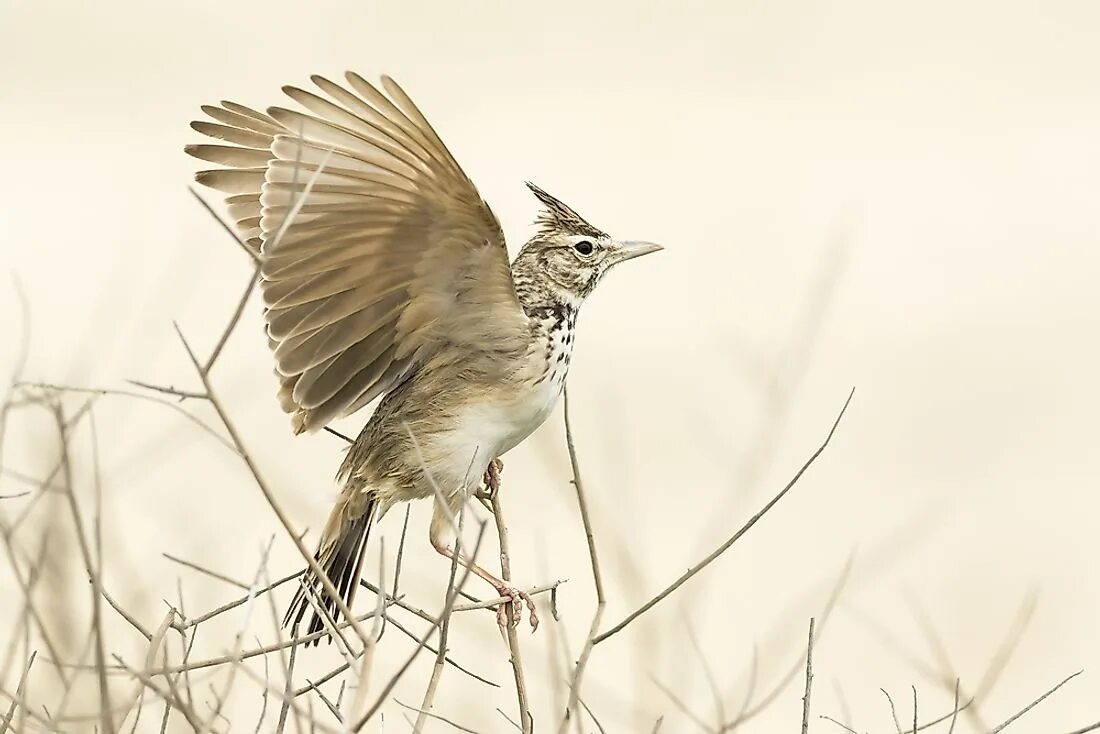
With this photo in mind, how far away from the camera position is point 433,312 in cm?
420

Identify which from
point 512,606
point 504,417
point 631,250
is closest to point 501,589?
point 512,606

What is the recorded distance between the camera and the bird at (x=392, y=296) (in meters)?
3.92

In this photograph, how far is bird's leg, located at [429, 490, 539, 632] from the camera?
3.68 meters

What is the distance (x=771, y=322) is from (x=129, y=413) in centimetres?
352

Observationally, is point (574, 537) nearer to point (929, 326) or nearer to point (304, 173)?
point (929, 326)

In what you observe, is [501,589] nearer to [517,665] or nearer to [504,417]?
[504,417]

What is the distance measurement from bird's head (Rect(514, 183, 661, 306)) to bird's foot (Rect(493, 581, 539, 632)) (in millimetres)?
920

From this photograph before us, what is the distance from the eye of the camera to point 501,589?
12.7 ft

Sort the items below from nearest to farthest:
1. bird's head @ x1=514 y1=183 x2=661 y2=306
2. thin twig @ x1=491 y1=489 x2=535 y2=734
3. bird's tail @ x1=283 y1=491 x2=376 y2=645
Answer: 1. thin twig @ x1=491 y1=489 x2=535 y2=734
2. bird's tail @ x1=283 y1=491 x2=376 y2=645
3. bird's head @ x1=514 y1=183 x2=661 y2=306

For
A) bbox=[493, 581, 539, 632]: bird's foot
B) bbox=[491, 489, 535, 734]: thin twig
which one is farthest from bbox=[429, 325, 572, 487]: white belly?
bbox=[491, 489, 535, 734]: thin twig

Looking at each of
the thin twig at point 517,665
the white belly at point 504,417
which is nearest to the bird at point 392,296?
the white belly at point 504,417

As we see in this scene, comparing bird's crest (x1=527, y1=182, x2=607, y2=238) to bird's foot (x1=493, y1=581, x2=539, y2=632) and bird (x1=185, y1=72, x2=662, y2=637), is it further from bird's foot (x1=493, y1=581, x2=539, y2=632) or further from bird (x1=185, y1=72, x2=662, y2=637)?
bird's foot (x1=493, y1=581, x2=539, y2=632)

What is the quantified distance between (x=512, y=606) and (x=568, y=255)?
45.4 inches

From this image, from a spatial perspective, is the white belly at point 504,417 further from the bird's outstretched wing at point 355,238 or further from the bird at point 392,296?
the bird's outstretched wing at point 355,238
